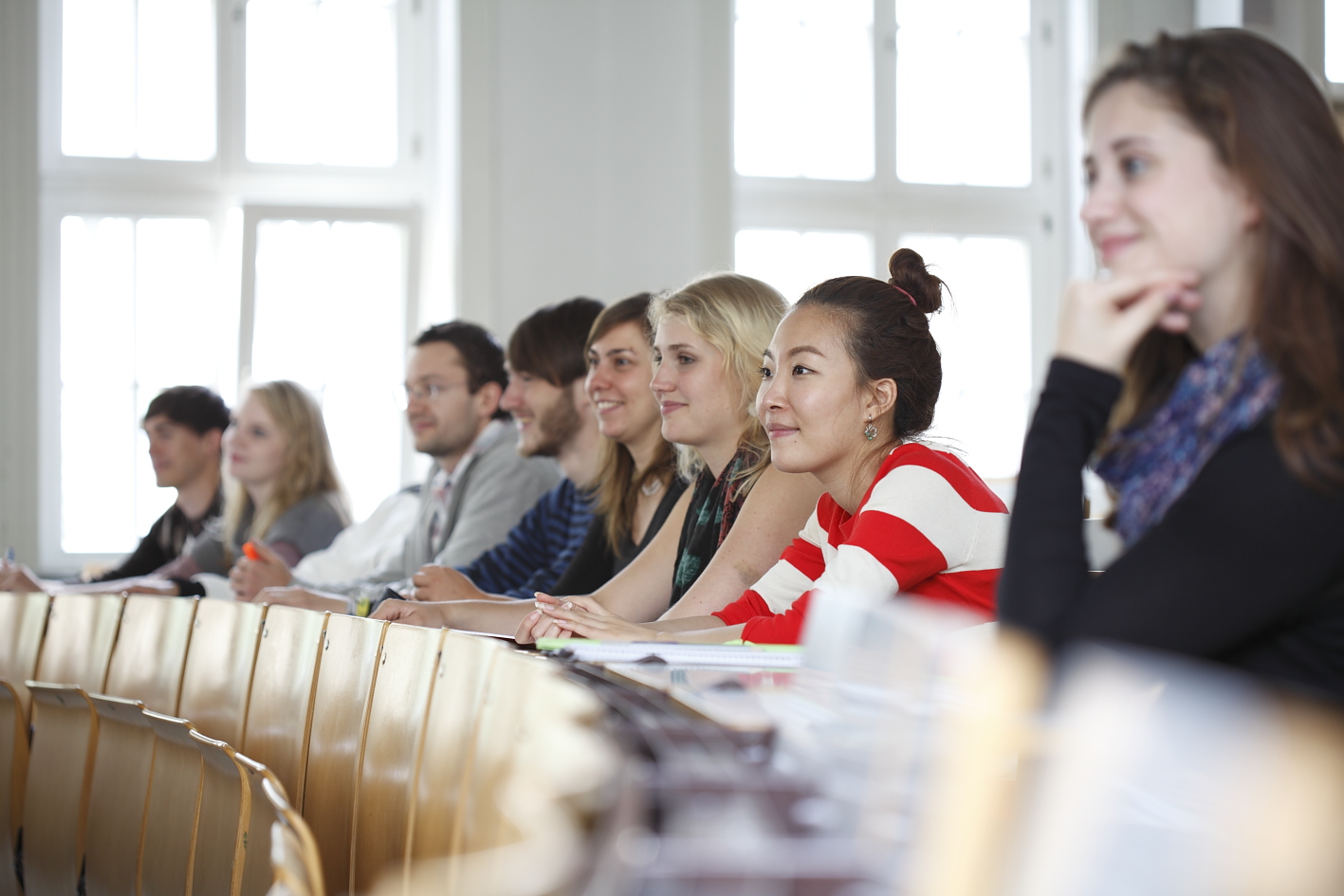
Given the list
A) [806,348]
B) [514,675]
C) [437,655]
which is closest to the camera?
[514,675]

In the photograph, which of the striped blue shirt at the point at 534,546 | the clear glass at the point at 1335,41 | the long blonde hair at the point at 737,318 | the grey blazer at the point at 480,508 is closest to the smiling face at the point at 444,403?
the grey blazer at the point at 480,508

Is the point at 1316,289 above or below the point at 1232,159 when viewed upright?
below

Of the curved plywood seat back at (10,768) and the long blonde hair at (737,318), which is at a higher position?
the long blonde hair at (737,318)

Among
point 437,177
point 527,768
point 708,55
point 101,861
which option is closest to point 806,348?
point 527,768

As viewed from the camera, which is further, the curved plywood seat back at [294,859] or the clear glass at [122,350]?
the clear glass at [122,350]

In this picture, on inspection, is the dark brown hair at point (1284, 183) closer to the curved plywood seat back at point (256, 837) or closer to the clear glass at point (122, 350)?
the curved plywood seat back at point (256, 837)

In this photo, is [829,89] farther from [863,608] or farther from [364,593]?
[863,608]

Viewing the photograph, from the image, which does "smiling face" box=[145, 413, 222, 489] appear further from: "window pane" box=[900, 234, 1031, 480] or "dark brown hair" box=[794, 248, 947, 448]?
"dark brown hair" box=[794, 248, 947, 448]

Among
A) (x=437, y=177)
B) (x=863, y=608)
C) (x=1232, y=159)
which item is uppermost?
(x=437, y=177)

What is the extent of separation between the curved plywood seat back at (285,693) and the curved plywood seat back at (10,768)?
2.33 ft

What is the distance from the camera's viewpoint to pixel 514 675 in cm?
124

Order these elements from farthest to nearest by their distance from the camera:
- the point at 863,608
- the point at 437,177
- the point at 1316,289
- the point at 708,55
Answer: the point at 437,177, the point at 708,55, the point at 1316,289, the point at 863,608

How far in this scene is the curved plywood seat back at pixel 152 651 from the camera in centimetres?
231

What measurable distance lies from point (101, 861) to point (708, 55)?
12.9 feet
